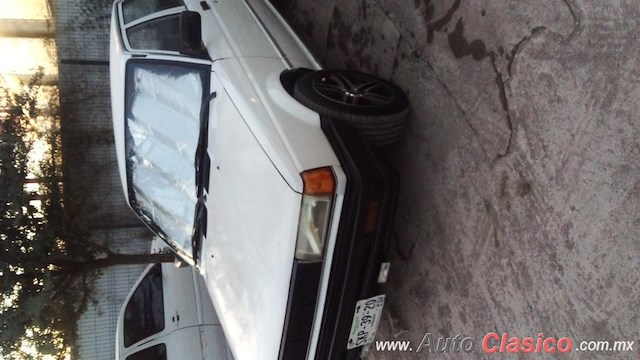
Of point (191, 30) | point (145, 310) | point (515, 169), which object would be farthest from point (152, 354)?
point (515, 169)

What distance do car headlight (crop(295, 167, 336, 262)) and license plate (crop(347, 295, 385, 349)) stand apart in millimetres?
511

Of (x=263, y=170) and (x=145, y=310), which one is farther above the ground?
(x=263, y=170)

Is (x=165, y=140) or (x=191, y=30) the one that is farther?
(x=165, y=140)

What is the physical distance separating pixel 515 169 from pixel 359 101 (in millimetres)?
931

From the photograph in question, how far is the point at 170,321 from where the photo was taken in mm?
4234

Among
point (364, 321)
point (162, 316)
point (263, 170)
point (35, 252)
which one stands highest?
point (263, 170)

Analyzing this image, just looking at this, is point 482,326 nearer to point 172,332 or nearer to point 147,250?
point 172,332

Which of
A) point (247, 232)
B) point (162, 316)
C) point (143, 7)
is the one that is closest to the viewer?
point (247, 232)

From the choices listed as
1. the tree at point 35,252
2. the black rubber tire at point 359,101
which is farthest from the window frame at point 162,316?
the black rubber tire at point 359,101

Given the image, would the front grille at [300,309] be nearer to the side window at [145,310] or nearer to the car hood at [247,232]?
the car hood at [247,232]

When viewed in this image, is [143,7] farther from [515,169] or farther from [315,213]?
[515,169]

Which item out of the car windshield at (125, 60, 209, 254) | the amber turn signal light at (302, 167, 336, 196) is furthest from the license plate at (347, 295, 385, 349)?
the car windshield at (125, 60, 209, 254)

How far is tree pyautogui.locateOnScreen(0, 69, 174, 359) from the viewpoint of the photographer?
4.29 meters

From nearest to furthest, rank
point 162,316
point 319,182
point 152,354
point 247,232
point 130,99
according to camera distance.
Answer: point 319,182, point 247,232, point 130,99, point 152,354, point 162,316
